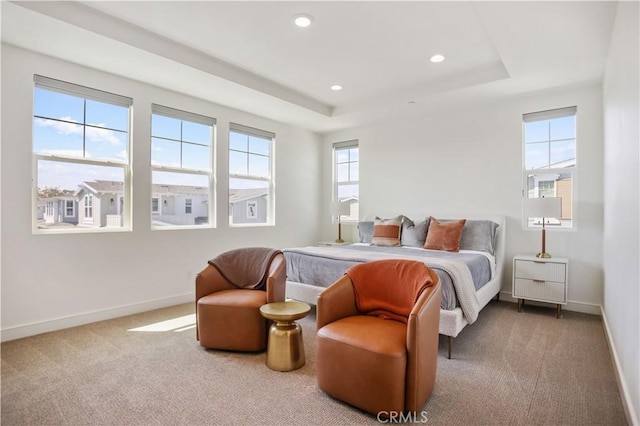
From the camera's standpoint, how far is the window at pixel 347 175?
230 inches

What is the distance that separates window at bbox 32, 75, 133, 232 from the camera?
10.6 ft

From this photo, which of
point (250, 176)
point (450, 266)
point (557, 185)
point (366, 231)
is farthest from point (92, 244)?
point (557, 185)

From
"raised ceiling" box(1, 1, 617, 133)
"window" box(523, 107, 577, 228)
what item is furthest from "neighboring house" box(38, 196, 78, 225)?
"window" box(523, 107, 577, 228)

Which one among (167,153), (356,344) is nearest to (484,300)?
(356,344)

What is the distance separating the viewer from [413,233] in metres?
4.48

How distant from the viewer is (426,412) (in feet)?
6.43

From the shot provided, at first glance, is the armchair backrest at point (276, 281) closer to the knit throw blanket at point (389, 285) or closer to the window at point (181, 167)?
the knit throw blanket at point (389, 285)

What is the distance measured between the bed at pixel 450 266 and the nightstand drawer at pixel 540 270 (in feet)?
0.83

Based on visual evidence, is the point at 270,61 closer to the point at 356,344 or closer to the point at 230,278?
the point at 230,278

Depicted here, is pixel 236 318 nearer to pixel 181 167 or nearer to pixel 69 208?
pixel 69 208

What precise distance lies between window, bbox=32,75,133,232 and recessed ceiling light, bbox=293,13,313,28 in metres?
2.15

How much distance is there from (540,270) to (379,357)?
9.42 feet

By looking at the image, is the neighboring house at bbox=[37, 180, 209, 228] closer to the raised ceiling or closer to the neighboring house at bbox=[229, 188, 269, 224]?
the neighboring house at bbox=[229, 188, 269, 224]

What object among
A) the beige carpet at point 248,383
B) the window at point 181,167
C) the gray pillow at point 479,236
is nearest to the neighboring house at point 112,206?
the window at point 181,167
